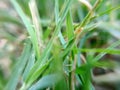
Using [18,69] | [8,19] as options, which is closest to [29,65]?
[18,69]

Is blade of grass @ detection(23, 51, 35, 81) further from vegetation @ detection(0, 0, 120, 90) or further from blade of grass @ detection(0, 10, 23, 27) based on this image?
blade of grass @ detection(0, 10, 23, 27)

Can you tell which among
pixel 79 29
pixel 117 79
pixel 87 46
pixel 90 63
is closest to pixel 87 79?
pixel 90 63

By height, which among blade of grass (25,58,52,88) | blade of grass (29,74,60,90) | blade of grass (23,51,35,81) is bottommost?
blade of grass (29,74,60,90)

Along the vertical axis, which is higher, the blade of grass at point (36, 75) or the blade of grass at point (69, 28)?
the blade of grass at point (69, 28)

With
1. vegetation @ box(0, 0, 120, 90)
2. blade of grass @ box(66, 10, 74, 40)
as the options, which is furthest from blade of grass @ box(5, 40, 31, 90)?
blade of grass @ box(66, 10, 74, 40)

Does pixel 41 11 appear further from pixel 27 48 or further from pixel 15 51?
pixel 27 48

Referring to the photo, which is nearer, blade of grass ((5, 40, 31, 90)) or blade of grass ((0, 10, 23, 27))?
blade of grass ((5, 40, 31, 90))

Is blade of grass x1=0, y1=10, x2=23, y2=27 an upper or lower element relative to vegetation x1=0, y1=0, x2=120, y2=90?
upper

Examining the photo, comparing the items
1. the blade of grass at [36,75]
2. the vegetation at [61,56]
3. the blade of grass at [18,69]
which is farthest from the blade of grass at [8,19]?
the blade of grass at [36,75]

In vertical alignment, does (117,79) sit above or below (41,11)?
below

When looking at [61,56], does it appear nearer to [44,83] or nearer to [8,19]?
[44,83]

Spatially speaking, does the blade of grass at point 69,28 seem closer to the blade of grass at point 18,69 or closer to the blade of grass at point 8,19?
the blade of grass at point 18,69
